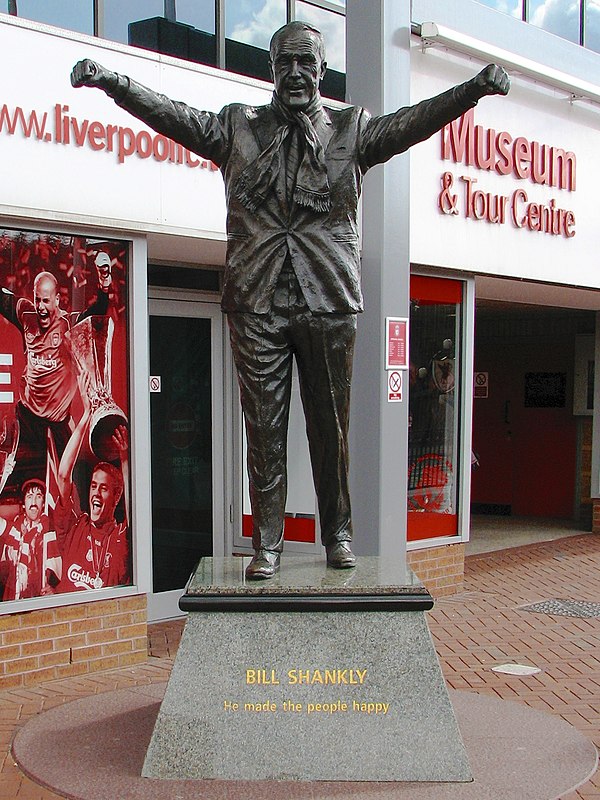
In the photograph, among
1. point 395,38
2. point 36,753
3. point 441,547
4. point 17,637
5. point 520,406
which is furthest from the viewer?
point 520,406

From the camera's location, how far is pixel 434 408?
10.2 metres

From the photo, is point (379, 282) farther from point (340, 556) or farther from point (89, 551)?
point (340, 556)

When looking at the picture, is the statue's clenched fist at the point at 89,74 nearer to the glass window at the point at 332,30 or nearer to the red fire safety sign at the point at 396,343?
the red fire safety sign at the point at 396,343

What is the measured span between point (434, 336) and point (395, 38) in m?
2.62

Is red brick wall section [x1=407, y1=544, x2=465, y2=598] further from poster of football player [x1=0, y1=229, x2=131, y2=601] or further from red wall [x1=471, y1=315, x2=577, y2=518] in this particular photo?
red wall [x1=471, y1=315, x2=577, y2=518]

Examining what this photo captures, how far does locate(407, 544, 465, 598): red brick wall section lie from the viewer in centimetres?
968

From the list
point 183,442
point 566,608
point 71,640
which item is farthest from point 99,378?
point 566,608

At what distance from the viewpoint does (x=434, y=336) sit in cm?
1005

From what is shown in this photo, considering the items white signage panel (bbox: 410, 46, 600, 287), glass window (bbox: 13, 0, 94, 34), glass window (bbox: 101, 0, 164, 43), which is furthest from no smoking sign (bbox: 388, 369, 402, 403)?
glass window (bbox: 13, 0, 94, 34)

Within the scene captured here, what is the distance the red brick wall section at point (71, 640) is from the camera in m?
6.70

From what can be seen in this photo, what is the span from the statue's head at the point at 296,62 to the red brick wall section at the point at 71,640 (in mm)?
3389

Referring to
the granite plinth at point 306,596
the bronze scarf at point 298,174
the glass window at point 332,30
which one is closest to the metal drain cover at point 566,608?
the glass window at point 332,30

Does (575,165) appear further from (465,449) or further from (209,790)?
(209,790)

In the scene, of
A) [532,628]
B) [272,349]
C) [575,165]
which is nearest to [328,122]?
[272,349]
